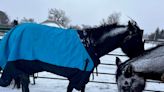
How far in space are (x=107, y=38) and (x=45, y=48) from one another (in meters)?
1.04

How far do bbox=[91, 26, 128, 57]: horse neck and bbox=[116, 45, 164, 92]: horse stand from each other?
2.32 metres

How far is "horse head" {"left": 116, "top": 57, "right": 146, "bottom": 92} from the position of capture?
314 centimetres

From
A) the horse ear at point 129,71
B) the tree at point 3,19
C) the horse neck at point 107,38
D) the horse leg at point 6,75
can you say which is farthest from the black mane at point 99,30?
the tree at point 3,19

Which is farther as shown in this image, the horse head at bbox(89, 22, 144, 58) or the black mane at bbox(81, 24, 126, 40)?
the black mane at bbox(81, 24, 126, 40)

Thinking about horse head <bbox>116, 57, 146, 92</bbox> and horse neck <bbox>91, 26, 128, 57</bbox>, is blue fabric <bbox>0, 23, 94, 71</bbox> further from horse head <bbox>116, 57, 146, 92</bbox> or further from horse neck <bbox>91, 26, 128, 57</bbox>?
horse head <bbox>116, 57, 146, 92</bbox>

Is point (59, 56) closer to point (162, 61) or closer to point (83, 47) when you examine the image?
point (83, 47)

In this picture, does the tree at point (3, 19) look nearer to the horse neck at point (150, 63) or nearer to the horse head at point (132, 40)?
the horse head at point (132, 40)

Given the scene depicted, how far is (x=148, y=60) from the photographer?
3.09m

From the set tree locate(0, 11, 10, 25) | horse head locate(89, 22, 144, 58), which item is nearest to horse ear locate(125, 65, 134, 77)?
horse head locate(89, 22, 144, 58)

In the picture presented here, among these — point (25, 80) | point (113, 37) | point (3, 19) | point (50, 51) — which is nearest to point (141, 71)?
point (50, 51)

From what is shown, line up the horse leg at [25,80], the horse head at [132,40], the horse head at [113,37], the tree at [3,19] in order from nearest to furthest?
the horse head at [132,40], the horse head at [113,37], the horse leg at [25,80], the tree at [3,19]

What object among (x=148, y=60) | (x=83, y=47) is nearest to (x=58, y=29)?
(x=83, y=47)

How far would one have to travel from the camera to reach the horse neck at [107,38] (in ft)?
18.7

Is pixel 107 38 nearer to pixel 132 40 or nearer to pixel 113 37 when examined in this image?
pixel 113 37
